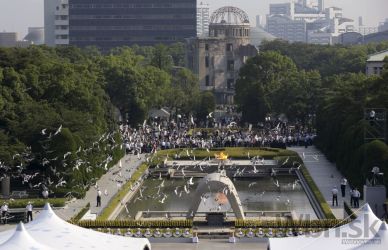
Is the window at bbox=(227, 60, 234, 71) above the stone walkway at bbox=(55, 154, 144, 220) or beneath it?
above

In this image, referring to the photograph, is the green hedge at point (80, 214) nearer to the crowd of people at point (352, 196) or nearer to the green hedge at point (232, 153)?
the crowd of people at point (352, 196)

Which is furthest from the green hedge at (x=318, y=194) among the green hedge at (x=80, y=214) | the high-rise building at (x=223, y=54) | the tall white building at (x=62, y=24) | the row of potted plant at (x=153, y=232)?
the tall white building at (x=62, y=24)

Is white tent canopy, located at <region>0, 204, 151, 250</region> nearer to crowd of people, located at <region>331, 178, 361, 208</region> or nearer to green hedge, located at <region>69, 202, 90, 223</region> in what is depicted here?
green hedge, located at <region>69, 202, 90, 223</region>

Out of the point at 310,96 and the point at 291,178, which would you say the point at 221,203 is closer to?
the point at 291,178

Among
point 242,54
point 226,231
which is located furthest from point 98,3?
point 226,231

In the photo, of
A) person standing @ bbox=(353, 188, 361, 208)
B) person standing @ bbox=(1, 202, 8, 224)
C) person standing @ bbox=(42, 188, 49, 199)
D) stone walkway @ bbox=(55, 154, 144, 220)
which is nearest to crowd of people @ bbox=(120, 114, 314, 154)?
stone walkway @ bbox=(55, 154, 144, 220)

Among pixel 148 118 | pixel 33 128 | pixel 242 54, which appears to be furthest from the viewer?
pixel 242 54
